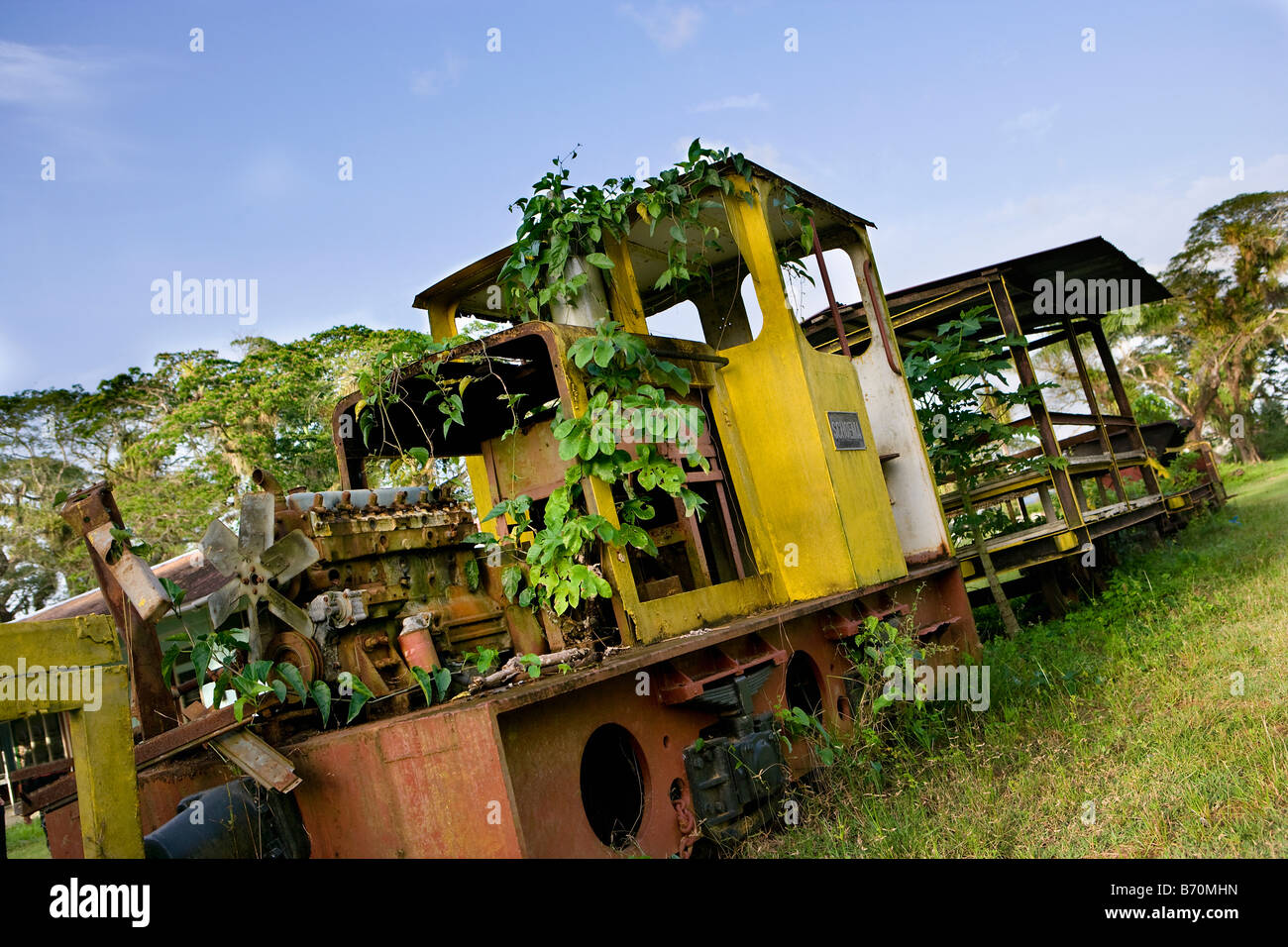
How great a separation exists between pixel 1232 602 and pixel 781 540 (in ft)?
14.6

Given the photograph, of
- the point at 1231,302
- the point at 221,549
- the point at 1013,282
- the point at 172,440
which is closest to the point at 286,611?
the point at 221,549

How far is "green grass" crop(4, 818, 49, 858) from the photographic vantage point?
9.38m

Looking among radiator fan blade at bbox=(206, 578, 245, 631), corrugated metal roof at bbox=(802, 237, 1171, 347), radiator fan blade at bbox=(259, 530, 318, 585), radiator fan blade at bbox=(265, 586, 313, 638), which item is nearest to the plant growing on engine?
radiator fan blade at bbox=(206, 578, 245, 631)

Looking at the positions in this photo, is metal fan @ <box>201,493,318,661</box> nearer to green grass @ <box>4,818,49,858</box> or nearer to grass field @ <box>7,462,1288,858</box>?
grass field @ <box>7,462,1288,858</box>

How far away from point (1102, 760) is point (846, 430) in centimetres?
263

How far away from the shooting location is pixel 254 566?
418 cm

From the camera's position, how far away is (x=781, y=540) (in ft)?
19.9

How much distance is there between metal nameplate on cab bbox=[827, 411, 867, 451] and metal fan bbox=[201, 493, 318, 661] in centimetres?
349

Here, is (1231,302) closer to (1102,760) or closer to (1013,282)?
(1013,282)

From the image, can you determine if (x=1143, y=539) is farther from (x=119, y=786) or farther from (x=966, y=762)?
(x=119, y=786)

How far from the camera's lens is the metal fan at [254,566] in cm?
414

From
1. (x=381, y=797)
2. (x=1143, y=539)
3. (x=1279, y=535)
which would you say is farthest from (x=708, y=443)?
(x=1143, y=539)

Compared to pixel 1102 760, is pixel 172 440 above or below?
above

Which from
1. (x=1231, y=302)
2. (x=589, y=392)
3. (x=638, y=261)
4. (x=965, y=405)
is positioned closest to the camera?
(x=589, y=392)
